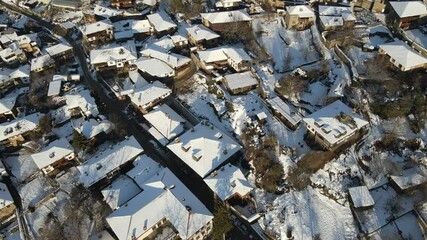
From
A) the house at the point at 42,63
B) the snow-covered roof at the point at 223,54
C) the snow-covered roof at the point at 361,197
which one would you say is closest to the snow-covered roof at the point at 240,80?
the snow-covered roof at the point at 223,54

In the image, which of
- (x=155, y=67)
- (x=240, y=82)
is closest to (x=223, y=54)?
(x=240, y=82)

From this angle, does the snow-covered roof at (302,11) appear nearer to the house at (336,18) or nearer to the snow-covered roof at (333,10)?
the house at (336,18)

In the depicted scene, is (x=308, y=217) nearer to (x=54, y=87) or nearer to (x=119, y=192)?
(x=119, y=192)

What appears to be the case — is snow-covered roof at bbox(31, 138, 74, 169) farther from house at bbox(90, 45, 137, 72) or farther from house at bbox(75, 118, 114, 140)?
house at bbox(90, 45, 137, 72)

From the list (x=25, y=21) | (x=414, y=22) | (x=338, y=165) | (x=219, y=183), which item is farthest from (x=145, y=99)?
(x=414, y=22)

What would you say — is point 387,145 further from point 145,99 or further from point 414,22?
point 145,99
